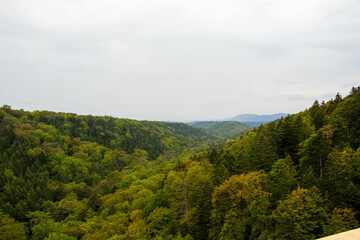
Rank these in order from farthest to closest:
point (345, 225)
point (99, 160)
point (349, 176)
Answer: point (99, 160)
point (349, 176)
point (345, 225)

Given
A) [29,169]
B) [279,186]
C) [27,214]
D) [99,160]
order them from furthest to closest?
[99,160] < [29,169] < [27,214] < [279,186]

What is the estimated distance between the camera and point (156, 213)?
39.0 meters

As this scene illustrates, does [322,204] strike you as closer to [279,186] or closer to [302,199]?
[302,199]

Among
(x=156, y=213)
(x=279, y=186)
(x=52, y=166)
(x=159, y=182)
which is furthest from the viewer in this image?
(x=52, y=166)

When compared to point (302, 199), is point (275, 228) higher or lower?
lower

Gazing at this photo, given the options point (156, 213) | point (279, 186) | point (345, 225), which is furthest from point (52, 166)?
point (345, 225)

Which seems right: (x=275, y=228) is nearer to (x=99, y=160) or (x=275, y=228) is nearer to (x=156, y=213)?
(x=156, y=213)

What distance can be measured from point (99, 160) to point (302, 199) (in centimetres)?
13368

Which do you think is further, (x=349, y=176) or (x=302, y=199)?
(x=349, y=176)

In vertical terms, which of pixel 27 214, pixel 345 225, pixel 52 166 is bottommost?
pixel 27 214

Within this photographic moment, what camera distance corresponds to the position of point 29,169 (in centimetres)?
9569

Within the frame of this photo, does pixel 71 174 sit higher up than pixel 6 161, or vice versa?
pixel 6 161

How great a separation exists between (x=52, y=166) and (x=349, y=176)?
125m

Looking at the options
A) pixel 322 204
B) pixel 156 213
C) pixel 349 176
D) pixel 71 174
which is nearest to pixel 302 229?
pixel 322 204
